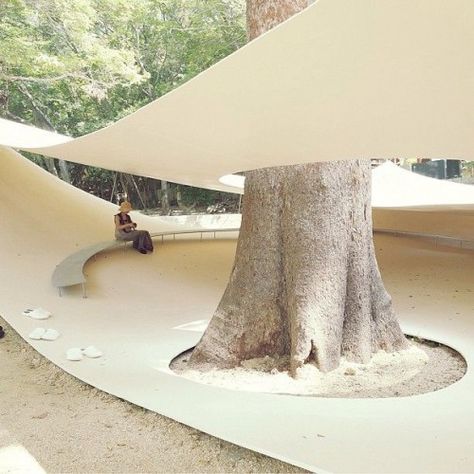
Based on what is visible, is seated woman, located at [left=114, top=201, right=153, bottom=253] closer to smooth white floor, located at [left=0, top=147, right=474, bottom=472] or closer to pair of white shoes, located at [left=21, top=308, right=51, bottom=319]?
smooth white floor, located at [left=0, top=147, right=474, bottom=472]

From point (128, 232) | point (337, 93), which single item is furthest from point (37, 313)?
point (337, 93)

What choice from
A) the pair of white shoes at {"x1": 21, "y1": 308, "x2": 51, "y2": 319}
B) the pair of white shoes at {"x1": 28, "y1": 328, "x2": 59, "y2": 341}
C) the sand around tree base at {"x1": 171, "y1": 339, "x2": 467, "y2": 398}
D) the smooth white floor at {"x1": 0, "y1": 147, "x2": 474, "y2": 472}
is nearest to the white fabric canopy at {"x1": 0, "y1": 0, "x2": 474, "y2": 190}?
the smooth white floor at {"x1": 0, "y1": 147, "x2": 474, "y2": 472}

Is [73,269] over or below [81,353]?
over

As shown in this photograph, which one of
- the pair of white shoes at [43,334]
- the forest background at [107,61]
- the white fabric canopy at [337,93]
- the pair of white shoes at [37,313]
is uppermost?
the forest background at [107,61]

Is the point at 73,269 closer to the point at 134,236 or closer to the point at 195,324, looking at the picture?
the point at 195,324

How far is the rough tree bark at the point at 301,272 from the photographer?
292cm

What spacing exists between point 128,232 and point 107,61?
3374mm

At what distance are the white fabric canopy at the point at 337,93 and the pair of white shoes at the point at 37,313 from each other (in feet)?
5.53

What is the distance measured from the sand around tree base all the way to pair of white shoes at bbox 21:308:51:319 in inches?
43.3

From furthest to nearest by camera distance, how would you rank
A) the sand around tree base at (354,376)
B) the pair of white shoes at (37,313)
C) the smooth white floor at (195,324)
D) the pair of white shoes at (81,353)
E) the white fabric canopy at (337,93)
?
1. the pair of white shoes at (37,313)
2. the pair of white shoes at (81,353)
3. the sand around tree base at (354,376)
4. the smooth white floor at (195,324)
5. the white fabric canopy at (337,93)

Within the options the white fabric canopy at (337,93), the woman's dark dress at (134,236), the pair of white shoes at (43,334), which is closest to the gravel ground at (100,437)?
the pair of white shoes at (43,334)

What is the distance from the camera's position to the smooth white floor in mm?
1775

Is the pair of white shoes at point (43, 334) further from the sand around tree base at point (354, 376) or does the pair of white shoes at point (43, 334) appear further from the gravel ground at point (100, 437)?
the sand around tree base at point (354, 376)

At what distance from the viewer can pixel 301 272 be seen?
2930mm
